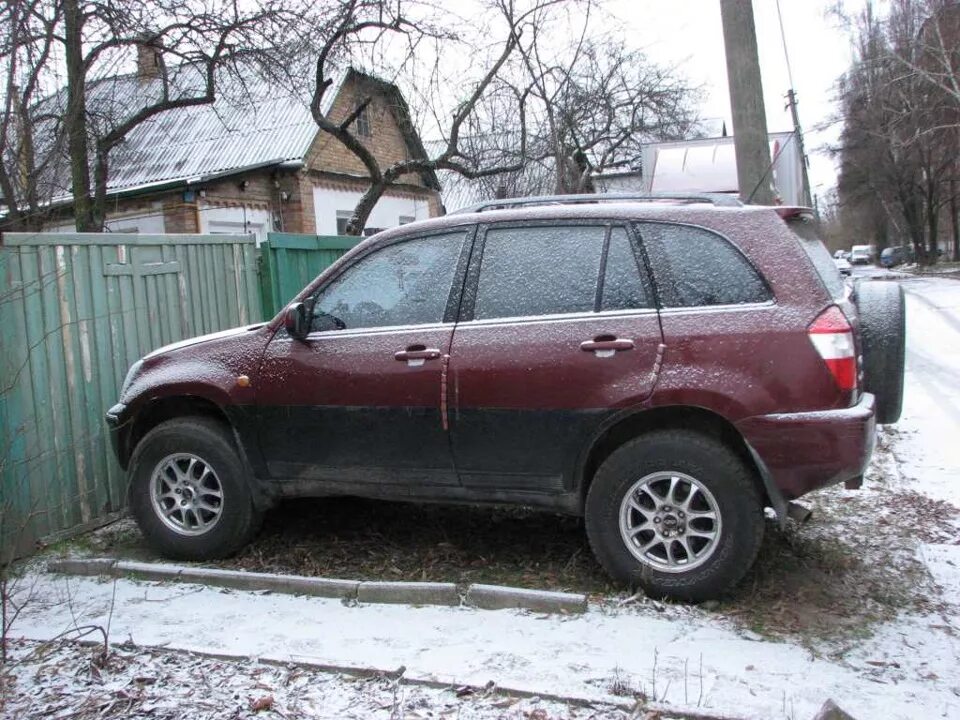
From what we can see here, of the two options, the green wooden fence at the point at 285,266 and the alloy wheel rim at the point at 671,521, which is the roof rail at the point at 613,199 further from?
the green wooden fence at the point at 285,266

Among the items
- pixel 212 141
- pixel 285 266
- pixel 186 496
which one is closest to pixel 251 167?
pixel 212 141

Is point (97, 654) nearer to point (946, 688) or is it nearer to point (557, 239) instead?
point (557, 239)

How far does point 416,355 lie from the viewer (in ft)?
14.9

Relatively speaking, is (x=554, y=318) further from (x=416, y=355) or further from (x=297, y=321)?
(x=297, y=321)

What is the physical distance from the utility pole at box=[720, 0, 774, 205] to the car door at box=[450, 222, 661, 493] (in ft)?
12.5

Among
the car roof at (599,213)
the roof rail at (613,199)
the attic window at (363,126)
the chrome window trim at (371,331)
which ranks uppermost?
the attic window at (363,126)

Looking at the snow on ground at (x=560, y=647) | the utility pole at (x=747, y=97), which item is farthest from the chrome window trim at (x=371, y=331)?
the utility pole at (x=747, y=97)

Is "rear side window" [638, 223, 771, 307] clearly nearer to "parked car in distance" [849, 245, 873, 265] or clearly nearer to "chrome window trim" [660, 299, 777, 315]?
"chrome window trim" [660, 299, 777, 315]

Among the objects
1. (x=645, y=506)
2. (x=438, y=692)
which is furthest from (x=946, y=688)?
(x=438, y=692)

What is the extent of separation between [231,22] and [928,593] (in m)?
9.81

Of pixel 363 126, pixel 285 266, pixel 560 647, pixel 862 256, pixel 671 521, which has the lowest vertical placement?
pixel 560 647

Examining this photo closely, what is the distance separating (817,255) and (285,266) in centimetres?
464

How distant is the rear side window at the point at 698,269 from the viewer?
4.11 m

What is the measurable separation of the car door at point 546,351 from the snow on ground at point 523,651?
78 centimetres
